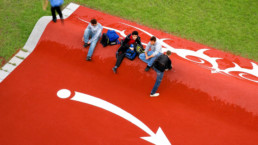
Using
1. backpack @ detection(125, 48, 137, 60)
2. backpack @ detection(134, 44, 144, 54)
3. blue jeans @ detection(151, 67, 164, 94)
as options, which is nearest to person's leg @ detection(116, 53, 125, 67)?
backpack @ detection(125, 48, 137, 60)

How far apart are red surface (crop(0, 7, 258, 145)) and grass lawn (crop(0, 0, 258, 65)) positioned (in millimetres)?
1179

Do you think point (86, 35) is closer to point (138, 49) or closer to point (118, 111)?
point (138, 49)

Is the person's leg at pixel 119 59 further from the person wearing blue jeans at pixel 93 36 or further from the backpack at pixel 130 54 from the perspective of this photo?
the person wearing blue jeans at pixel 93 36

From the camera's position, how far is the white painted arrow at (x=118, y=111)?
7.26 metres

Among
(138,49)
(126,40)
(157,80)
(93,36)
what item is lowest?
(157,80)

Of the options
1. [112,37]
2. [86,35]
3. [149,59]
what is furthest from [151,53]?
[86,35]

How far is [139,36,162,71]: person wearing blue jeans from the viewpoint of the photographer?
8086 millimetres

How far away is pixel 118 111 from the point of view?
788 cm

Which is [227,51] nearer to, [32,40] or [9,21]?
[32,40]

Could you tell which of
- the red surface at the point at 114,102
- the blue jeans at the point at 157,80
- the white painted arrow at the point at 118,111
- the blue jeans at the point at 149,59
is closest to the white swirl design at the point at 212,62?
the red surface at the point at 114,102

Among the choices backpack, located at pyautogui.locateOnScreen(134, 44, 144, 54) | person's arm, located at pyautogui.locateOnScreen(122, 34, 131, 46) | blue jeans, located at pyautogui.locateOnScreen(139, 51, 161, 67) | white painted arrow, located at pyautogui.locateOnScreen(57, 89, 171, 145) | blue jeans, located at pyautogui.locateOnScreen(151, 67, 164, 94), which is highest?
person's arm, located at pyautogui.locateOnScreen(122, 34, 131, 46)

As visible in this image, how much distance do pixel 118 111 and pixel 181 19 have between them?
5.76 meters

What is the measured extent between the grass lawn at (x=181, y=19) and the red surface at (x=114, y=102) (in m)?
1.18

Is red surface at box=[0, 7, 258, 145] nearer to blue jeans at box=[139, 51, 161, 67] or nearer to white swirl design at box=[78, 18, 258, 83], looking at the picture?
blue jeans at box=[139, 51, 161, 67]
